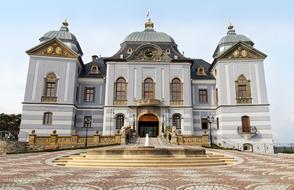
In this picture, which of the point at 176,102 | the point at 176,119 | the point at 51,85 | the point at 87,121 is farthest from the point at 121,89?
the point at 51,85

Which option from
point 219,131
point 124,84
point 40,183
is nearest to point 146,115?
point 124,84

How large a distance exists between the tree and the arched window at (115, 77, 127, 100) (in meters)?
24.4

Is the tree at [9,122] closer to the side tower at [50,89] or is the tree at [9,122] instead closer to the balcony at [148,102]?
the side tower at [50,89]

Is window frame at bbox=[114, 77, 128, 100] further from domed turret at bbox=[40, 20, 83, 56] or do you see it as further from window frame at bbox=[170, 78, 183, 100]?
domed turret at bbox=[40, 20, 83, 56]

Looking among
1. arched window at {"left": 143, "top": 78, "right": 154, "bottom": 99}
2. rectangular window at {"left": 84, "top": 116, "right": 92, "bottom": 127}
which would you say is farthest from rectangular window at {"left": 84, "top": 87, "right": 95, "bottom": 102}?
arched window at {"left": 143, "top": 78, "right": 154, "bottom": 99}

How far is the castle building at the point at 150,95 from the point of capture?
33.1 meters

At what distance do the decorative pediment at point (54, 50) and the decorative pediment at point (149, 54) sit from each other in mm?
8563

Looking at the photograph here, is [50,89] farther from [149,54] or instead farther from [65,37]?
[149,54]

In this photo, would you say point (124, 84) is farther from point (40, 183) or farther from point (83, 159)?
point (40, 183)

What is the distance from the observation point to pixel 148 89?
3553cm

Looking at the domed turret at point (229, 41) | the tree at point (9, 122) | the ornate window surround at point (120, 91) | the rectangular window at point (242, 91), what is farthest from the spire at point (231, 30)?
the tree at point (9, 122)

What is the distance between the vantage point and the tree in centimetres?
4581

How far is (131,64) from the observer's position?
36.1 metres

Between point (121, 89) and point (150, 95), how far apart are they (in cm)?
430
